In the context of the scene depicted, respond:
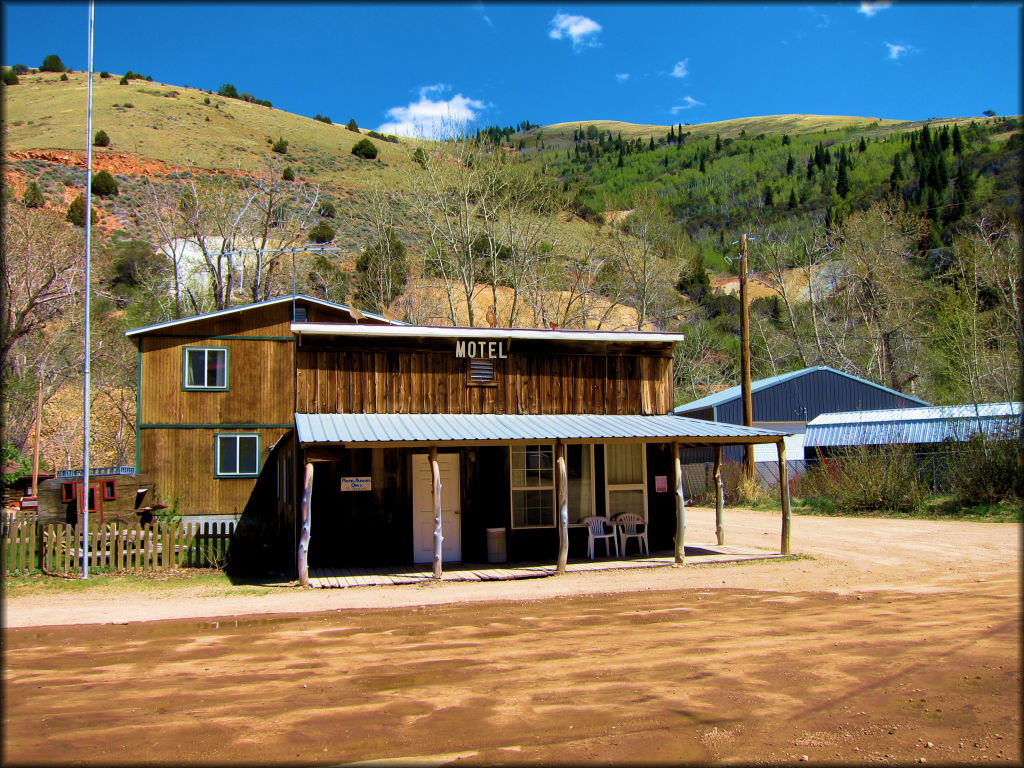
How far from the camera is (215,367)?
2244 centimetres

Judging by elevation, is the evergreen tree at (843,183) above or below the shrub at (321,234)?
above

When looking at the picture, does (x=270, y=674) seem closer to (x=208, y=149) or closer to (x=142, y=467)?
(x=142, y=467)

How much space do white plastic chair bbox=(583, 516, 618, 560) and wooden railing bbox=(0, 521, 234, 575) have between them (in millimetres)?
7286

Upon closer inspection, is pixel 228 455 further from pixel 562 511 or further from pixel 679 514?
pixel 679 514

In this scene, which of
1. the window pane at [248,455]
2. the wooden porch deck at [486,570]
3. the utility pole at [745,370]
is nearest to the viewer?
the wooden porch deck at [486,570]

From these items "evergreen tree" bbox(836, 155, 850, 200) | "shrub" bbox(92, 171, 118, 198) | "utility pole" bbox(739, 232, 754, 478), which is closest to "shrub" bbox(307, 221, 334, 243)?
"shrub" bbox(92, 171, 118, 198)

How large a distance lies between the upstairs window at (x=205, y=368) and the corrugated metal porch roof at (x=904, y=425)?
22.2 meters

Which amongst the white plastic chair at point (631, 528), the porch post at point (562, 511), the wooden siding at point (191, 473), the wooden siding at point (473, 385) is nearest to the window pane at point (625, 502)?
the white plastic chair at point (631, 528)

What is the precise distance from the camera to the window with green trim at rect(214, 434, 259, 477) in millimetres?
22297

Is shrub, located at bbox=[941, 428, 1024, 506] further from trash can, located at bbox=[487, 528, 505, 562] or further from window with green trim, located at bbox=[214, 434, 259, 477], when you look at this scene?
window with green trim, located at bbox=[214, 434, 259, 477]

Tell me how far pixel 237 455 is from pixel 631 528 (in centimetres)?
1199

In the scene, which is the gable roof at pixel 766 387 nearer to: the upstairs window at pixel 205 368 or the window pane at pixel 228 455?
the window pane at pixel 228 455

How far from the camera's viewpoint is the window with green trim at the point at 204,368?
2216 centimetres

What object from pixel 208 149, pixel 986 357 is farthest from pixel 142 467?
pixel 208 149
